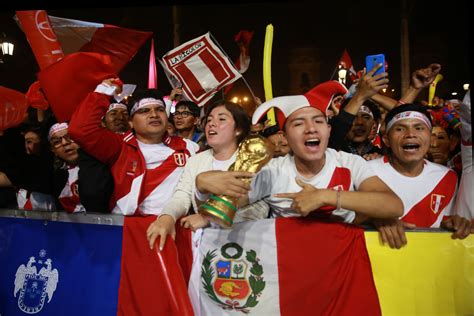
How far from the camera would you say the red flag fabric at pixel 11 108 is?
3928 mm

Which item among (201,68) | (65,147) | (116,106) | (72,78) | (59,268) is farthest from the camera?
(201,68)

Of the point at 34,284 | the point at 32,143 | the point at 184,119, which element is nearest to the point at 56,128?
the point at 32,143

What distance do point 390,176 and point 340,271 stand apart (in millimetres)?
1015

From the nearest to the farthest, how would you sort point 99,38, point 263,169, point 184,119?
point 263,169, point 99,38, point 184,119

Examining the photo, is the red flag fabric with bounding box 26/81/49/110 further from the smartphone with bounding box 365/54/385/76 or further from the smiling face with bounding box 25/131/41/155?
the smartphone with bounding box 365/54/385/76

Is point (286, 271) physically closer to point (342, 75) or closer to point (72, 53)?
point (72, 53)

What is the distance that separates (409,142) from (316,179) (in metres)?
0.85

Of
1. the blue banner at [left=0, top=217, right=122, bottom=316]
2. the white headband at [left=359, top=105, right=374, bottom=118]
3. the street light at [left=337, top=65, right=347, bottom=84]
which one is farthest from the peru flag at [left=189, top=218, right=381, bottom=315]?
the street light at [left=337, top=65, right=347, bottom=84]

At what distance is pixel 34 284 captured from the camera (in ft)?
10.7

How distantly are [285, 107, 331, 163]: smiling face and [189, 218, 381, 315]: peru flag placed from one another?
43 centimetres

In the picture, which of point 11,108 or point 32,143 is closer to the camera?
point 11,108

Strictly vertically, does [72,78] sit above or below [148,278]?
above

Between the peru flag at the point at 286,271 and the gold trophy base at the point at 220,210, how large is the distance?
0.34 m

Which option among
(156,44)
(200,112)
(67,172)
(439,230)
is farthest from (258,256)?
(156,44)
